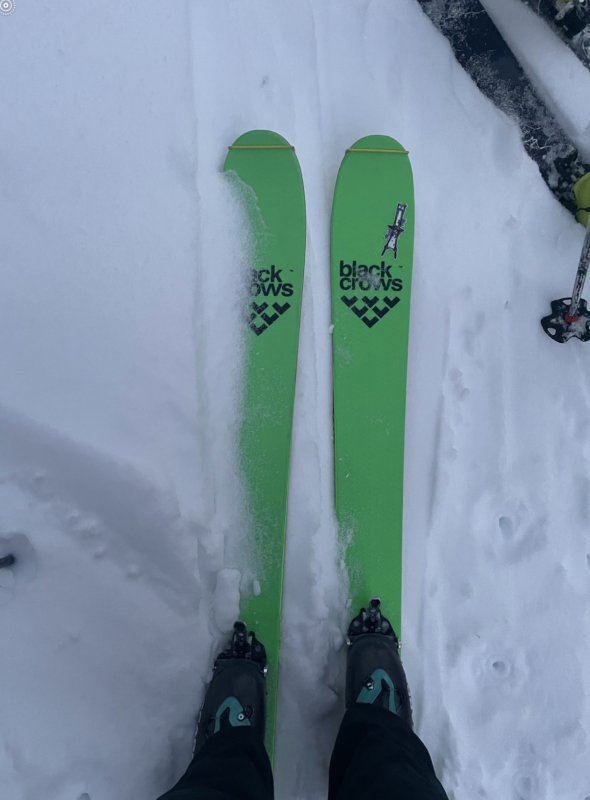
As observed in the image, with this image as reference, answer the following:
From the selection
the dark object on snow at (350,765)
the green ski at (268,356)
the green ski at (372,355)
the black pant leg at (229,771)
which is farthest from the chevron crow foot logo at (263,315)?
the black pant leg at (229,771)

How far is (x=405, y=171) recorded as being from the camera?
151 centimetres

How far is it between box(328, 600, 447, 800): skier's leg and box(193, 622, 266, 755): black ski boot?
0.78 ft

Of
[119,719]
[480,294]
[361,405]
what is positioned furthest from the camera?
[480,294]

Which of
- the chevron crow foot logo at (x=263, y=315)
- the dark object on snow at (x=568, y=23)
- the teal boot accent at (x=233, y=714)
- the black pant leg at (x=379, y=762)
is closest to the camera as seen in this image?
the black pant leg at (x=379, y=762)

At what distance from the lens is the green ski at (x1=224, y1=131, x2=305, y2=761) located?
53.9 inches

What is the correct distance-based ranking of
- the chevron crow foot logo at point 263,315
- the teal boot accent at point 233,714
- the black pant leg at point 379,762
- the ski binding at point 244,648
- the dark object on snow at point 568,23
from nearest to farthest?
1. the black pant leg at point 379,762
2. the teal boot accent at point 233,714
3. the ski binding at point 244,648
4. the chevron crow foot logo at point 263,315
5. the dark object on snow at point 568,23

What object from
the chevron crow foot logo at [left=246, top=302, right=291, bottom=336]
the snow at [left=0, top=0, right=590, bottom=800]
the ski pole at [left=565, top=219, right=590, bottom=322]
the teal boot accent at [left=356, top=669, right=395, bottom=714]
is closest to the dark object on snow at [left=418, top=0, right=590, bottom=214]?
the snow at [left=0, top=0, right=590, bottom=800]

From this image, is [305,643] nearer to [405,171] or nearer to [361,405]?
[361,405]

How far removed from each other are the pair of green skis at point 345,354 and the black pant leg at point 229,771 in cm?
22

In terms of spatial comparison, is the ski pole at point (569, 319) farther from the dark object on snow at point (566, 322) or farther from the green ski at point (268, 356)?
the green ski at point (268, 356)

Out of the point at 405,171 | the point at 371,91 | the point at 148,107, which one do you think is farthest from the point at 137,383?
the point at 371,91

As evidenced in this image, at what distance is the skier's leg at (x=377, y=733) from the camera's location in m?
0.93

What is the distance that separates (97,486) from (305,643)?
77cm

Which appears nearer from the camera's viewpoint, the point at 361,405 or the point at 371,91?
the point at 361,405
